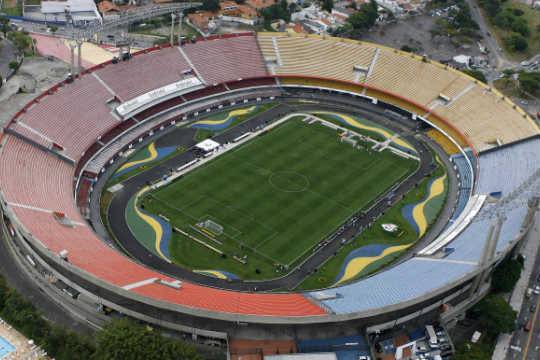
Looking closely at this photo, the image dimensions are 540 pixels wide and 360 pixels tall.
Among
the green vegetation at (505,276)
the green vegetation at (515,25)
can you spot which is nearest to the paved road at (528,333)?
the green vegetation at (505,276)

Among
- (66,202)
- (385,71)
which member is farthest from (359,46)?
(66,202)

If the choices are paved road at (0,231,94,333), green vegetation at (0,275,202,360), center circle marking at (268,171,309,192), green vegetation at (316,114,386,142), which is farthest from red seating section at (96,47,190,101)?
green vegetation at (0,275,202,360)

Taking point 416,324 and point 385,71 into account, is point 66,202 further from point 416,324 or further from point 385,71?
point 385,71

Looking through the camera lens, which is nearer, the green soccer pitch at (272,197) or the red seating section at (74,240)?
the red seating section at (74,240)

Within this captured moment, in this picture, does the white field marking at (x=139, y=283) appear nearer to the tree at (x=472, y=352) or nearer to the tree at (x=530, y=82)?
the tree at (x=472, y=352)

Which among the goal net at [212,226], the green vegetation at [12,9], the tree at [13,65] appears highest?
the goal net at [212,226]

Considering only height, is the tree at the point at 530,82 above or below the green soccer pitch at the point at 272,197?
above
